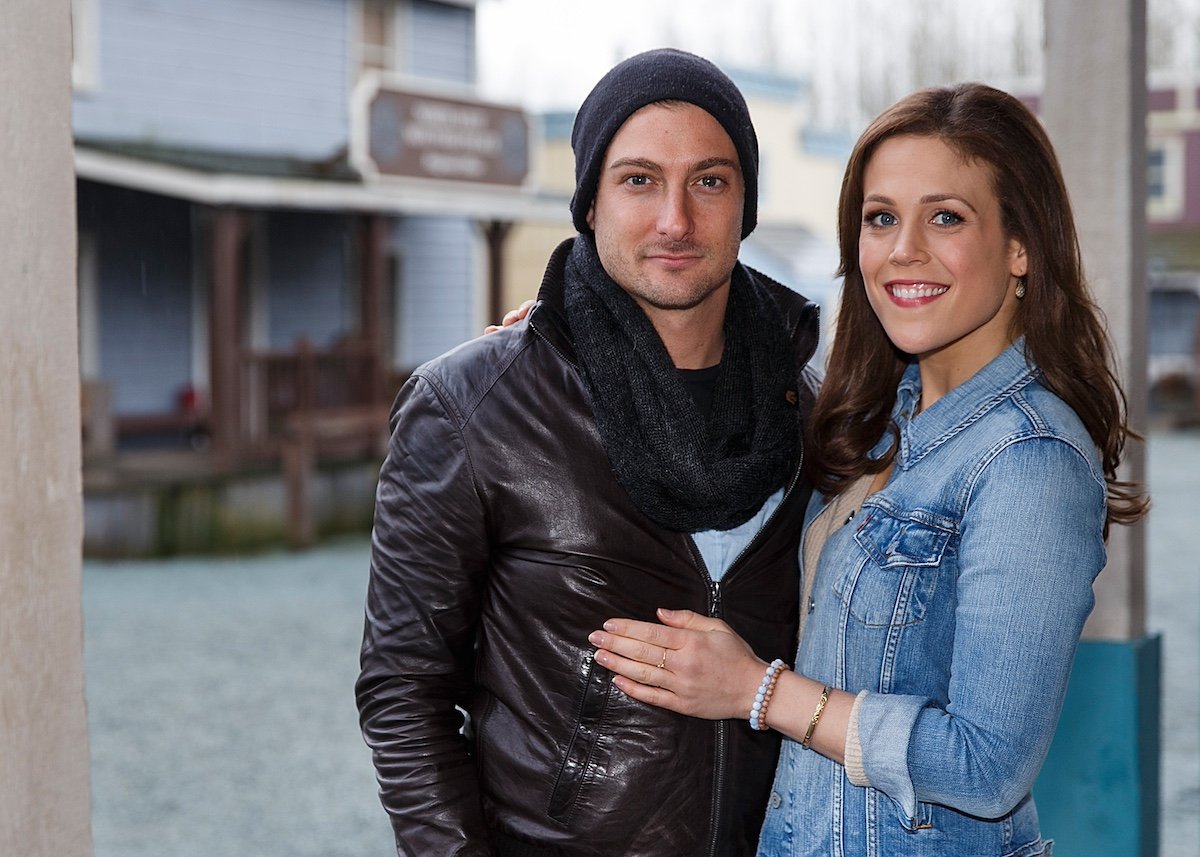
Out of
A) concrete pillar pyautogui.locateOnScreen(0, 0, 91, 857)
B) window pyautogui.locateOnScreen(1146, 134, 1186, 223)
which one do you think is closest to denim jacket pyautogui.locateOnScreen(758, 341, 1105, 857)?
concrete pillar pyautogui.locateOnScreen(0, 0, 91, 857)

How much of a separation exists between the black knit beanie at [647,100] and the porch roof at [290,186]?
1148 cm

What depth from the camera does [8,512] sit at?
1.68 metres

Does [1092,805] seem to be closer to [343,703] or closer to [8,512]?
[8,512]

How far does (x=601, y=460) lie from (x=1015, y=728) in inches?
31.9

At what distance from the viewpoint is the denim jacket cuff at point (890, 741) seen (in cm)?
193

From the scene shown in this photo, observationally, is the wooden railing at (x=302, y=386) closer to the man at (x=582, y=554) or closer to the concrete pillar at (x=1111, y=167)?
the concrete pillar at (x=1111, y=167)

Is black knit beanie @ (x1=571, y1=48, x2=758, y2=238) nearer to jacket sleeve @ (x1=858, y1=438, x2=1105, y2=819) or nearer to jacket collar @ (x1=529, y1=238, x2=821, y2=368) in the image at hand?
jacket collar @ (x1=529, y1=238, x2=821, y2=368)

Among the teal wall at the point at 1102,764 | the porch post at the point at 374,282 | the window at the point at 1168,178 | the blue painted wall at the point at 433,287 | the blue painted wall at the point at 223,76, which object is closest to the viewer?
the teal wall at the point at 1102,764

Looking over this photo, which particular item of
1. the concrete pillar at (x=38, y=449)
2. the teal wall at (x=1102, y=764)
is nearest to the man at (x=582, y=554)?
the concrete pillar at (x=38, y=449)

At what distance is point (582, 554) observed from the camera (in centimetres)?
228

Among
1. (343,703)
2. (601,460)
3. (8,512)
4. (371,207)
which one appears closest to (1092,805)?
(601,460)

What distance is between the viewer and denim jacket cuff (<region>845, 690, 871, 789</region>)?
6.49ft

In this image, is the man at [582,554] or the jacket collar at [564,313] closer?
the man at [582,554]

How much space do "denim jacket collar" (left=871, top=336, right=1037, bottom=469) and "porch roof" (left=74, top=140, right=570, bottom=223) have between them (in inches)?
477
